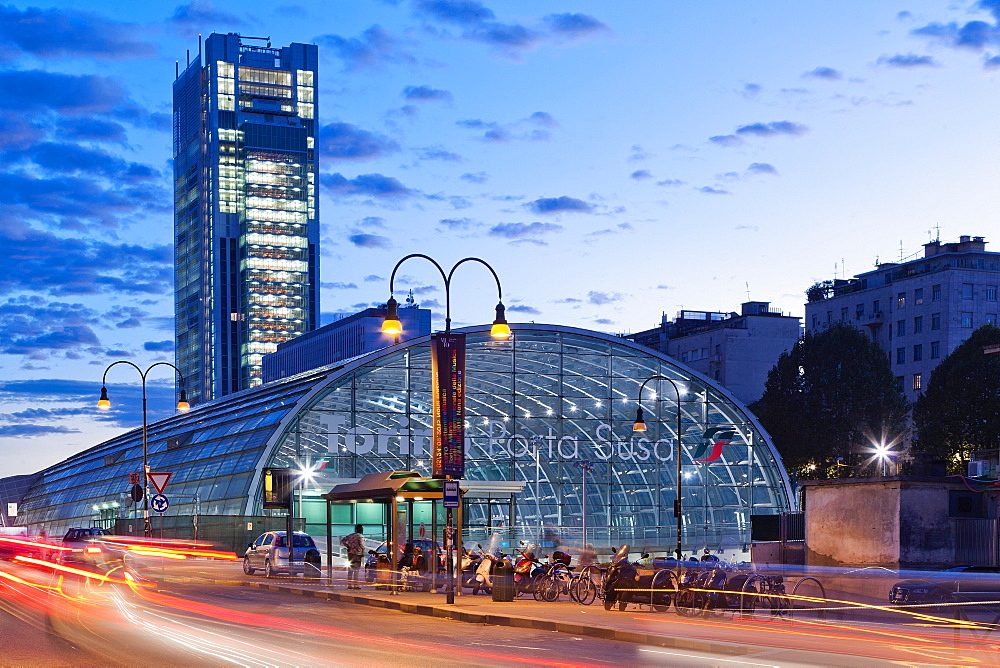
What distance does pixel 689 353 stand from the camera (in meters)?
160

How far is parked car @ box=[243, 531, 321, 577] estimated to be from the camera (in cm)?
4938

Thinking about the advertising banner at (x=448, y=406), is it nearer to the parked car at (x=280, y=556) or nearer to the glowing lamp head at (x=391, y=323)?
the glowing lamp head at (x=391, y=323)

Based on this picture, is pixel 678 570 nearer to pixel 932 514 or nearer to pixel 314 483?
pixel 932 514

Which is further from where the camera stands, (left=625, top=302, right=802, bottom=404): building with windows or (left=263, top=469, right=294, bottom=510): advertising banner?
(left=625, top=302, right=802, bottom=404): building with windows

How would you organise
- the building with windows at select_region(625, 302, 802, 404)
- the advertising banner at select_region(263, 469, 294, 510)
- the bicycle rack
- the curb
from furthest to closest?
the building with windows at select_region(625, 302, 802, 404), the advertising banner at select_region(263, 469, 294, 510), the bicycle rack, the curb

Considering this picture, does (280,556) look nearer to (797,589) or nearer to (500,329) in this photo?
(500,329)

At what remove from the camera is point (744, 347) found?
500 feet

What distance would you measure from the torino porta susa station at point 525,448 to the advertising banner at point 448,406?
26.3 m

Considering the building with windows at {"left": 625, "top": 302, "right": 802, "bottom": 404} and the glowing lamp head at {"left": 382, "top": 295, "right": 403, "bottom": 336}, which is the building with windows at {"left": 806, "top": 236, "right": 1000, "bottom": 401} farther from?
the glowing lamp head at {"left": 382, "top": 295, "right": 403, "bottom": 336}

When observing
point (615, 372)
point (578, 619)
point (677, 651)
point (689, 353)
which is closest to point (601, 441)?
point (615, 372)

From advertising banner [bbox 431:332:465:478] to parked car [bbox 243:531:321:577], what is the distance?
47.6 feet

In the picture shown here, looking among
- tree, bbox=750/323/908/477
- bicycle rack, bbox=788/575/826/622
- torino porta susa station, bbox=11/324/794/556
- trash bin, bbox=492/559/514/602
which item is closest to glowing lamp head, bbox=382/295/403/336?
trash bin, bbox=492/559/514/602

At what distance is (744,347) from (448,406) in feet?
392

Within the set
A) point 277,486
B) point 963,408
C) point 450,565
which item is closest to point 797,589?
point 450,565
